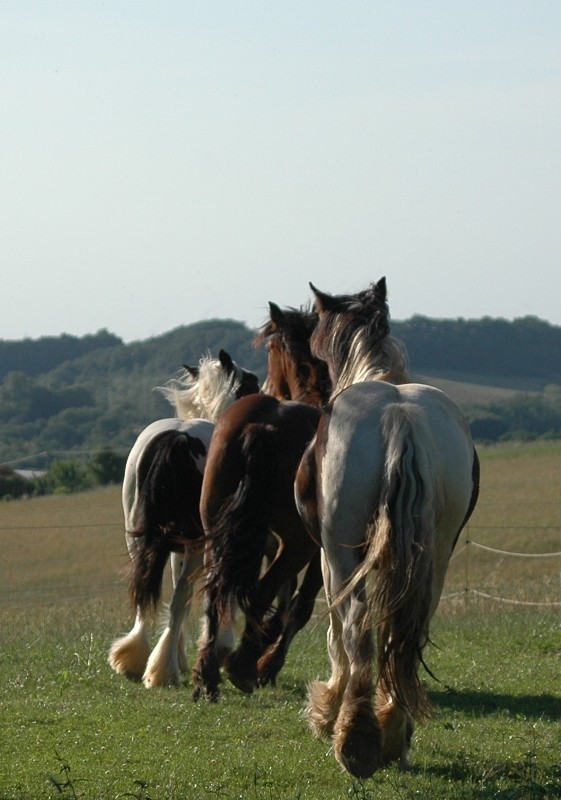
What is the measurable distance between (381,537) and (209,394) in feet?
15.2

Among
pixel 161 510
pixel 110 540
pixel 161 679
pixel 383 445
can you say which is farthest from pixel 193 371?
pixel 110 540

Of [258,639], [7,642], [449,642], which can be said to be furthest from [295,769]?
[7,642]

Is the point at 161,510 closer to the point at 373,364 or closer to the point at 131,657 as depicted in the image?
the point at 131,657

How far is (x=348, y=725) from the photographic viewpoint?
17.0 ft

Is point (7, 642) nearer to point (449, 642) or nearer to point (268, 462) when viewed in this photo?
point (449, 642)

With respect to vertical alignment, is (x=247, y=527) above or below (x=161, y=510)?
above

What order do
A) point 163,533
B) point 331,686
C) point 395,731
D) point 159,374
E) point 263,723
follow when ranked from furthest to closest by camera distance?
point 159,374
point 163,533
point 263,723
point 331,686
point 395,731

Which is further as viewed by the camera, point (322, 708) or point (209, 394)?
point (209, 394)

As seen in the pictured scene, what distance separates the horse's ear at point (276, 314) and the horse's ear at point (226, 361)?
807 millimetres

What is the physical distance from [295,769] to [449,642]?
5031 mm

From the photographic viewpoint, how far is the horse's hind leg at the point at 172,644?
875cm

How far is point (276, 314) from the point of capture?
336 inches

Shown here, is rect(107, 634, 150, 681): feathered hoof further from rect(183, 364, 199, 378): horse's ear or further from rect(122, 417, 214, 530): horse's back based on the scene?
rect(183, 364, 199, 378): horse's ear

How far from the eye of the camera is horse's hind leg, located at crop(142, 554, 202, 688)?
28.7 feet
